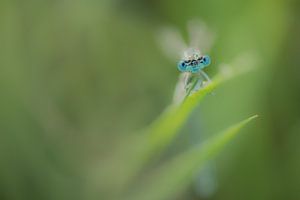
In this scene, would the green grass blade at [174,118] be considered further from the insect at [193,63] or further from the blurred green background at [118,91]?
the blurred green background at [118,91]

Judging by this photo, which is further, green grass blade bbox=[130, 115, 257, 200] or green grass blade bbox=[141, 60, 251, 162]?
green grass blade bbox=[130, 115, 257, 200]

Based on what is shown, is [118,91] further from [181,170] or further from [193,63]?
[193,63]

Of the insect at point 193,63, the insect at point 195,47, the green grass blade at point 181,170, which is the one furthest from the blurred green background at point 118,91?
the insect at point 193,63

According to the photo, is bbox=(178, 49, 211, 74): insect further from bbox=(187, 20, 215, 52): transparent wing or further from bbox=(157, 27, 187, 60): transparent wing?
bbox=(157, 27, 187, 60): transparent wing

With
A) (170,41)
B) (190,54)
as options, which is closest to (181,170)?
(190,54)

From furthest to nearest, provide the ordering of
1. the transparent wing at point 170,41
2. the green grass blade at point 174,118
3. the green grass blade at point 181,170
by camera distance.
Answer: the transparent wing at point 170,41 < the green grass blade at point 181,170 < the green grass blade at point 174,118

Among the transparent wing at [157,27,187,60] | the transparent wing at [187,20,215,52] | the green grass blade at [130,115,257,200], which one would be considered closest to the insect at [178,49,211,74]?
the green grass blade at [130,115,257,200]
